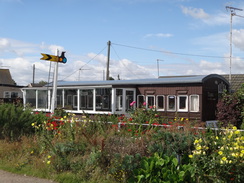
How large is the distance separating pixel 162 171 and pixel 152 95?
564 inches

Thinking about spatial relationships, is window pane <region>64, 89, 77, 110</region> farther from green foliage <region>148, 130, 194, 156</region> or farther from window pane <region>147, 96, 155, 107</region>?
green foliage <region>148, 130, 194, 156</region>

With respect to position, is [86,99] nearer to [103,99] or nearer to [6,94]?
[103,99]

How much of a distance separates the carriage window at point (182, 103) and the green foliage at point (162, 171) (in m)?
12.7

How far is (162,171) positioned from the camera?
6.13 metres

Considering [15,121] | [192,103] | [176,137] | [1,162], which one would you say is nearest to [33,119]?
[15,121]

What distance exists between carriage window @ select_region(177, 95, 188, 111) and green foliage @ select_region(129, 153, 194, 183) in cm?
1269

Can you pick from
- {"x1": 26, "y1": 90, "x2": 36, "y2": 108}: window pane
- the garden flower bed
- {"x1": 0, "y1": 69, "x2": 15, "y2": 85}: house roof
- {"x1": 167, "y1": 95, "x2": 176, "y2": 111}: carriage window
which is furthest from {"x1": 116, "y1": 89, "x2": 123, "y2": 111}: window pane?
{"x1": 0, "y1": 69, "x2": 15, "y2": 85}: house roof

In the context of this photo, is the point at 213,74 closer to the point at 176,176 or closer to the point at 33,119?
the point at 33,119

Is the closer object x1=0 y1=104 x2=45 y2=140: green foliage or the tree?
x1=0 y1=104 x2=45 y2=140: green foliage

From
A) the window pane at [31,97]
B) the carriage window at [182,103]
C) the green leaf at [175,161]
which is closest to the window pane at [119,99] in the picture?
the carriage window at [182,103]

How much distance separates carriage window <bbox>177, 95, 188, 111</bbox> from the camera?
18797mm

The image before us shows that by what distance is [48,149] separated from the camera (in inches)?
332

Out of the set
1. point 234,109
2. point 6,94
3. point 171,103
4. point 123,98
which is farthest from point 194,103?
point 6,94

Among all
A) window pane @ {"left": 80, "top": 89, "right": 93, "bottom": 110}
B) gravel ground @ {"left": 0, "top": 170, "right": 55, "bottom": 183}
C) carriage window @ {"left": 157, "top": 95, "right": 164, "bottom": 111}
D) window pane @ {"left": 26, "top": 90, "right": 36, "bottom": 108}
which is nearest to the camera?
gravel ground @ {"left": 0, "top": 170, "right": 55, "bottom": 183}
